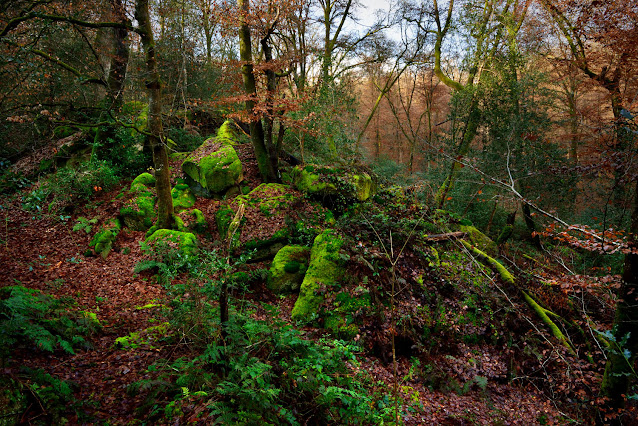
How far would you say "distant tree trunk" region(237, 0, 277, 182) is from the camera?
848 centimetres

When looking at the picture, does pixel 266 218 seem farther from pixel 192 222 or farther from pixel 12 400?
pixel 12 400

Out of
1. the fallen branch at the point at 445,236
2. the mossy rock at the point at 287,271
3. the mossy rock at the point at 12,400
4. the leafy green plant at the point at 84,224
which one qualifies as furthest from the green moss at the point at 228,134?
the mossy rock at the point at 12,400

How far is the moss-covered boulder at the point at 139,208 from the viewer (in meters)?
8.05

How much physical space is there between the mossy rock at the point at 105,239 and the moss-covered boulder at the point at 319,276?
483 centimetres

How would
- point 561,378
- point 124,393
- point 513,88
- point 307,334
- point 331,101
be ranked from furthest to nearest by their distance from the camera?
1. point 513,88
2. point 331,101
3. point 561,378
4. point 307,334
5. point 124,393

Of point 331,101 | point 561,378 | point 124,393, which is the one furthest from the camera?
point 331,101

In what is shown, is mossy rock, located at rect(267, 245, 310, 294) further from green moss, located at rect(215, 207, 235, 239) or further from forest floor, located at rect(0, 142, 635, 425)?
green moss, located at rect(215, 207, 235, 239)

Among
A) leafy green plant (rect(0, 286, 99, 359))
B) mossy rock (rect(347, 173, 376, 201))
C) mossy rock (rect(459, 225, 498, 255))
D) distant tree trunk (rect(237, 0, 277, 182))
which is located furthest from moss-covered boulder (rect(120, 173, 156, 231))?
mossy rock (rect(459, 225, 498, 255))

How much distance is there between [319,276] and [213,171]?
5363 mm

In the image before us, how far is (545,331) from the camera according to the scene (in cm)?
604

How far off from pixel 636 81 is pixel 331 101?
31.1ft

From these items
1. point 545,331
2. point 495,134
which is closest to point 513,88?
point 495,134

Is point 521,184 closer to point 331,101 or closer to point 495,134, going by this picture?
point 495,134

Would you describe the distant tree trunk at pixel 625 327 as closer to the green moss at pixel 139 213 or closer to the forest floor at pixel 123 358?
the forest floor at pixel 123 358
